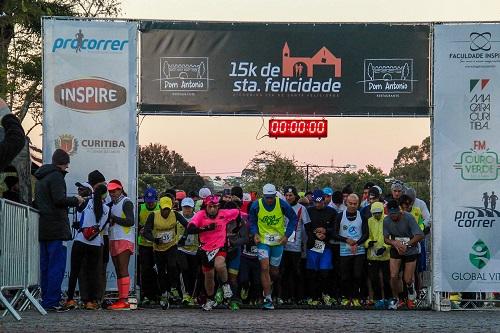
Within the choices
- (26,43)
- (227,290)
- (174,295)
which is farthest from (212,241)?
(26,43)

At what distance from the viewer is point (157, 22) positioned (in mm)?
19516

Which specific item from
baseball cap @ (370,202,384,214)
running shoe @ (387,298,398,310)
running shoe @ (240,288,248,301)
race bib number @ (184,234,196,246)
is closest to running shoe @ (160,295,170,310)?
race bib number @ (184,234,196,246)

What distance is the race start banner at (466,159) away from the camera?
62.8ft

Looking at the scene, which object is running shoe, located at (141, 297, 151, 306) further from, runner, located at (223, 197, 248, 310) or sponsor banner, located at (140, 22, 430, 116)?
sponsor banner, located at (140, 22, 430, 116)

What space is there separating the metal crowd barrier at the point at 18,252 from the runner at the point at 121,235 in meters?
2.04

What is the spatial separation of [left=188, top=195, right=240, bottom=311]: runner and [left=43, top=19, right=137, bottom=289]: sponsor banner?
1266mm

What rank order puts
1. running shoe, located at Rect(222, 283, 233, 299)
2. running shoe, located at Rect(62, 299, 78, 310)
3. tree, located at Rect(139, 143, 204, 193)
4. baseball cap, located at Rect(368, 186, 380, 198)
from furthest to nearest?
tree, located at Rect(139, 143, 204, 193), baseball cap, located at Rect(368, 186, 380, 198), running shoe, located at Rect(222, 283, 233, 299), running shoe, located at Rect(62, 299, 78, 310)

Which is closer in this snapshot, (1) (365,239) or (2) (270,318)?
(2) (270,318)

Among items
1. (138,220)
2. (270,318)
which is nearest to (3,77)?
(138,220)

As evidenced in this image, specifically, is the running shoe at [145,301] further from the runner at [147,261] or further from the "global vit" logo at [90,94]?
the "global vit" logo at [90,94]

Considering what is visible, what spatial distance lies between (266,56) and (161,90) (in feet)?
6.06

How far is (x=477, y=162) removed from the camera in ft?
63.1

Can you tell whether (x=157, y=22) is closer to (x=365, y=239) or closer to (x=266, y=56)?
(x=266, y=56)

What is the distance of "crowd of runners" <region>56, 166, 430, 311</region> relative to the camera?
1836cm
